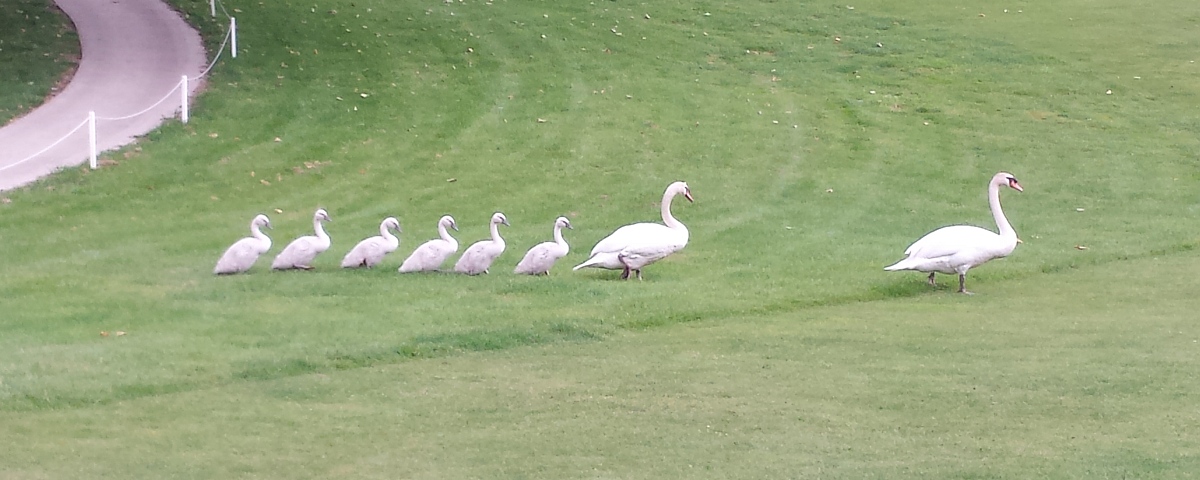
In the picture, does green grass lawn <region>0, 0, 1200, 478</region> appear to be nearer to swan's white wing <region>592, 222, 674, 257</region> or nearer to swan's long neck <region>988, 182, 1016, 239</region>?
swan's white wing <region>592, 222, 674, 257</region>

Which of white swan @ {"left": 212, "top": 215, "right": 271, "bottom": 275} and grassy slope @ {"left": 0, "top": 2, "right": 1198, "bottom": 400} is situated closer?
grassy slope @ {"left": 0, "top": 2, "right": 1198, "bottom": 400}

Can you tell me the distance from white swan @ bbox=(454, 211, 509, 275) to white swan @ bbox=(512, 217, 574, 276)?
31 centimetres

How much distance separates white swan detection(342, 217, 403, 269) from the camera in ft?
47.2

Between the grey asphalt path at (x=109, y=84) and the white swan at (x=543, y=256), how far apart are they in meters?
10.1

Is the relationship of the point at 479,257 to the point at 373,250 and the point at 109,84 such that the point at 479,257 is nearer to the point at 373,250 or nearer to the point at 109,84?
the point at 373,250

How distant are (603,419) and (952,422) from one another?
7.87ft

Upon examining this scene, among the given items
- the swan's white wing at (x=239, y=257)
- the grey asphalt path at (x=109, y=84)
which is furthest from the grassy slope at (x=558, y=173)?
the grey asphalt path at (x=109, y=84)

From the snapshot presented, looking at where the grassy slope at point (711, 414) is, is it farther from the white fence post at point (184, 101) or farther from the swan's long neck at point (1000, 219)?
the white fence post at point (184, 101)

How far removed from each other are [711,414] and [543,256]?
5.14 meters

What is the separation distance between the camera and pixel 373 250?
14.4 meters

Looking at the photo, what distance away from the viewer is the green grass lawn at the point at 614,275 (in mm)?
8727

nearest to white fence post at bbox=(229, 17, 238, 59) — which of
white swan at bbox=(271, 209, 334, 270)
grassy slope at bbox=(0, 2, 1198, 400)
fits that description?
grassy slope at bbox=(0, 2, 1198, 400)

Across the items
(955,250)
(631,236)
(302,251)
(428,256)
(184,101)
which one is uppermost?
(955,250)

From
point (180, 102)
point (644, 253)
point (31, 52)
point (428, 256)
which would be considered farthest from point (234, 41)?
point (644, 253)
